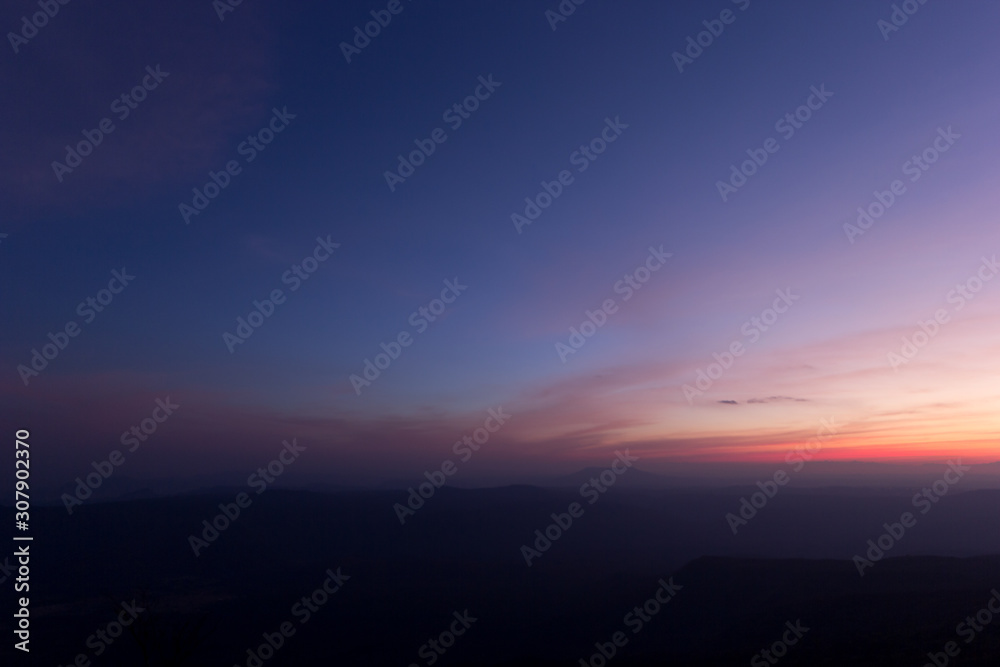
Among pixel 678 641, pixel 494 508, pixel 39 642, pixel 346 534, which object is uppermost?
pixel 494 508

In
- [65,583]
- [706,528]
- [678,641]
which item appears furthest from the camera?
[706,528]

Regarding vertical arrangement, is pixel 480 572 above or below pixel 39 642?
above

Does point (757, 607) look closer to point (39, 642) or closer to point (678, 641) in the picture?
point (678, 641)

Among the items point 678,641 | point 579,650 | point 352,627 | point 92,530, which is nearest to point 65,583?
point 92,530

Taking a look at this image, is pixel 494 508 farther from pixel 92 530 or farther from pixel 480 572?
pixel 92 530

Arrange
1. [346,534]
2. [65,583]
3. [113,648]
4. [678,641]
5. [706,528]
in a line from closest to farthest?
[678,641], [113,648], [65,583], [346,534], [706,528]

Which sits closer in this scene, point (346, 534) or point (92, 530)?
point (92, 530)
